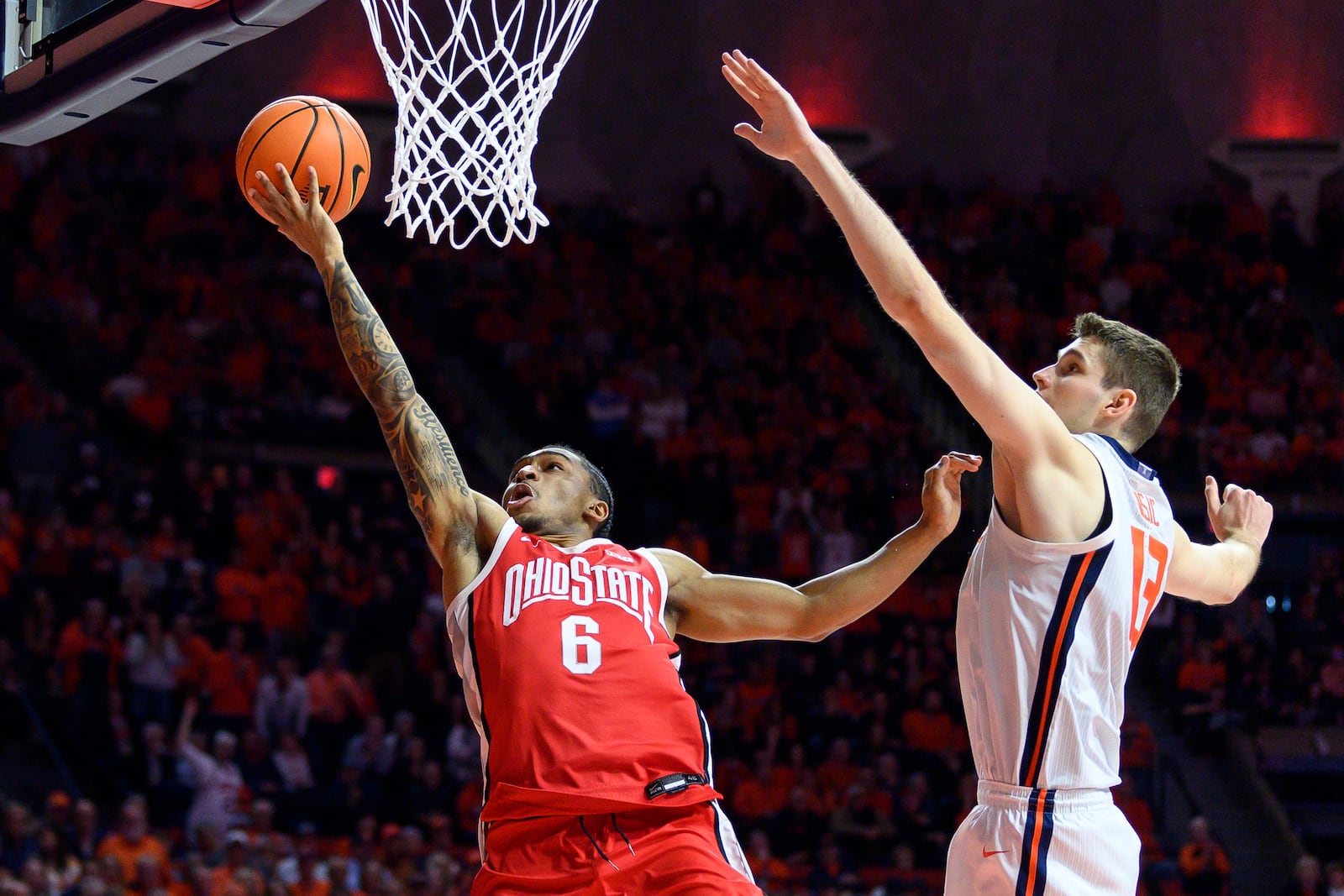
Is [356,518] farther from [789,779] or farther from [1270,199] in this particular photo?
[1270,199]

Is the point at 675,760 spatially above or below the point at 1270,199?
below

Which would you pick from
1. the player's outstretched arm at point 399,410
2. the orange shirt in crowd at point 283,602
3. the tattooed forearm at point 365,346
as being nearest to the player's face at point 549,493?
the player's outstretched arm at point 399,410

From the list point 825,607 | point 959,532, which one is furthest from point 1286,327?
point 825,607

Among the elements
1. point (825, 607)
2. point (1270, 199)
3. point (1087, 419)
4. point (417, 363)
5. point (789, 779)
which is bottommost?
point (789, 779)

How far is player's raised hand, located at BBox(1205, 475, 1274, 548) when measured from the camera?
3818 millimetres

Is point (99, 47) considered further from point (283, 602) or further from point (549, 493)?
point (283, 602)

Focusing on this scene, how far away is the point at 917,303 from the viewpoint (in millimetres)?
2832

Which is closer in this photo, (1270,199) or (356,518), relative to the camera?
(356,518)

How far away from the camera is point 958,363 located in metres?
2.85

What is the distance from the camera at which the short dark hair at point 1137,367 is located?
3279 mm

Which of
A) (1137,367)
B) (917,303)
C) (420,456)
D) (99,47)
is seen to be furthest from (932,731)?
(917,303)

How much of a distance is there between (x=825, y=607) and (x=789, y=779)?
5969mm

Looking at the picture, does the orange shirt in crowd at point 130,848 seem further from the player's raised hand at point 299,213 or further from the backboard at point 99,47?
the player's raised hand at point 299,213

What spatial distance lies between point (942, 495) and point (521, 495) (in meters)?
1.13
